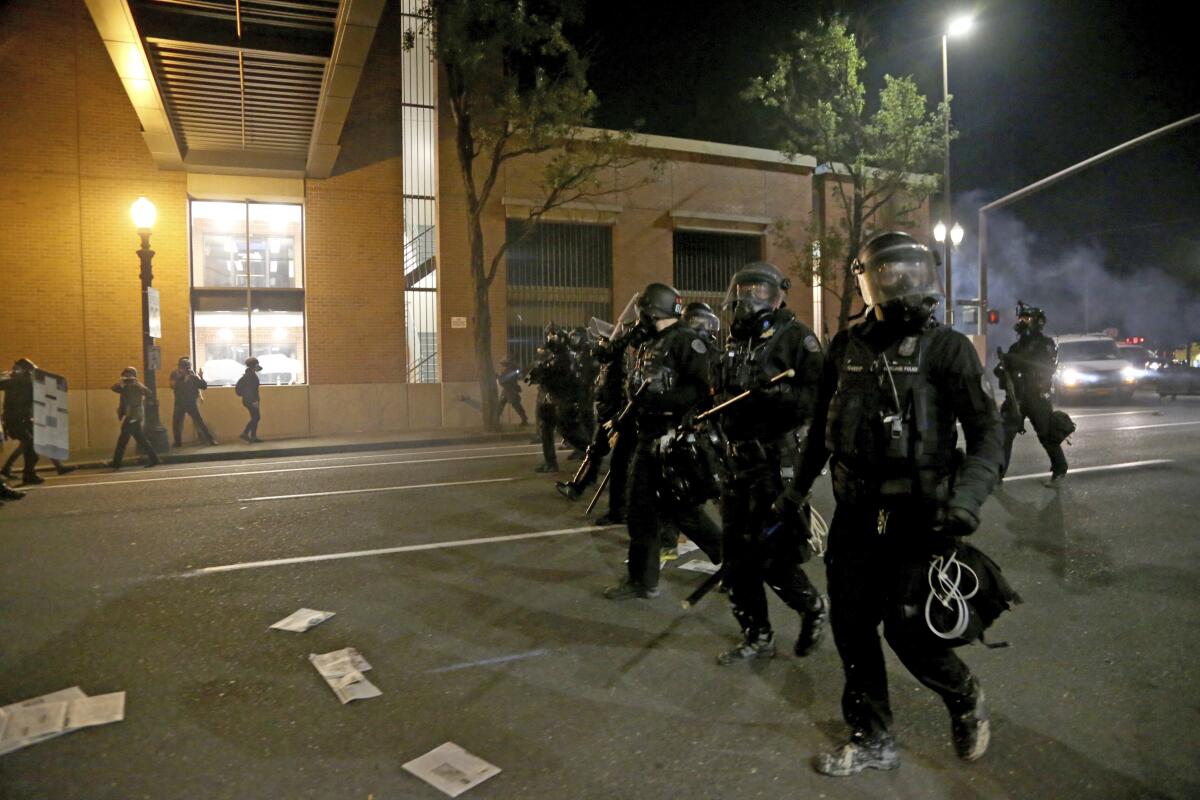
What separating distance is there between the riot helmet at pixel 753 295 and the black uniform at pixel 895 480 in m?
0.97

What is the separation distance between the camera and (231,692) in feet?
12.5

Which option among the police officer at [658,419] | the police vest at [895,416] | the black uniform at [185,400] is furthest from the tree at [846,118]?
the police vest at [895,416]

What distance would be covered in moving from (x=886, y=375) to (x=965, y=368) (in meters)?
0.27

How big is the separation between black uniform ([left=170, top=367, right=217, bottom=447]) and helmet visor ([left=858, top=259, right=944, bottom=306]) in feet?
51.6

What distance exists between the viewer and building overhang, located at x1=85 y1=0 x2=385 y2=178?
13.1 m

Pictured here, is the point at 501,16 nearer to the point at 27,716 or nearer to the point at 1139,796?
the point at 27,716

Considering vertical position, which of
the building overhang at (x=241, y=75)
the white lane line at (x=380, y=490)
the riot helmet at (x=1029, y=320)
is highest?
the building overhang at (x=241, y=75)

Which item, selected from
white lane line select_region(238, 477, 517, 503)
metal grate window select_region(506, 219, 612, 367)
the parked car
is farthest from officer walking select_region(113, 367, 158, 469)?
the parked car

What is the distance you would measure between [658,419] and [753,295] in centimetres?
112

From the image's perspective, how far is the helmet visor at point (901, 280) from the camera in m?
3.03

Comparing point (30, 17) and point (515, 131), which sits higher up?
point (30, 17)

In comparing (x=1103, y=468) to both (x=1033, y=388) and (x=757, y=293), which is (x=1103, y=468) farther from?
(x=757, y=293)

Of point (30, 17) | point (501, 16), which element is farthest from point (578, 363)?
point (30, 17)

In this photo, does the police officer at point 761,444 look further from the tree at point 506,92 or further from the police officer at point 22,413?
the tree at point 506,92
